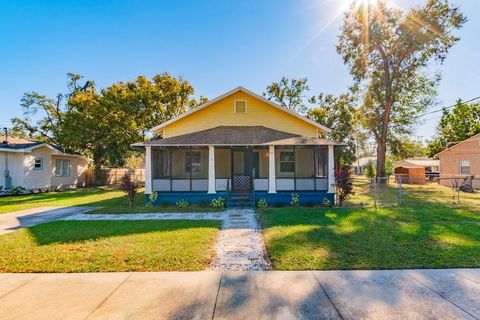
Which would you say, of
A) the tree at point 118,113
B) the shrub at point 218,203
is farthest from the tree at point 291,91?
the shrub at point 218,203

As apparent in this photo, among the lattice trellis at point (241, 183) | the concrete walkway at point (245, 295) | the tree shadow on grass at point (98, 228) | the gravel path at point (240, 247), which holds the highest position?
the lattice trellis at point (241, 183)

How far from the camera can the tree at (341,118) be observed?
28.5 meters

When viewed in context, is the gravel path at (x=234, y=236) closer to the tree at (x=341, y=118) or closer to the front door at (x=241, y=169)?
the front door at (x=241, y=169)

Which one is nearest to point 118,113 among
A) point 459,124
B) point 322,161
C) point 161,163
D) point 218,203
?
point 161,163

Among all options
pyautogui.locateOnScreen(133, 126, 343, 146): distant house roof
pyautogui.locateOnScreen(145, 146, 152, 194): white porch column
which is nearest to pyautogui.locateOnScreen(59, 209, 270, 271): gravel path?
pyautogui.locateOnScreen(145, 146, 152, 194): white porch column

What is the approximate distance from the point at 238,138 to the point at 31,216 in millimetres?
9333

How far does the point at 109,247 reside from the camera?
20.1 feet

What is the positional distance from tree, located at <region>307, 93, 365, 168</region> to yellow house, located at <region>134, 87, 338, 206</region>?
13.2m

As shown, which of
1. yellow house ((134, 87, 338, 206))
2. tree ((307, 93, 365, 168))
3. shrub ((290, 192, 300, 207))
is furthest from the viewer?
tree ((307, 93, 365, 168))

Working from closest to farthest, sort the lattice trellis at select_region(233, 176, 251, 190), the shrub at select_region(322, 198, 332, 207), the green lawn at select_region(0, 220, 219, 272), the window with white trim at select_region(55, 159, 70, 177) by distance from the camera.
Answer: the green lawn at select_region(0, 220, 219, 272), the shrub at select_region(322, 198, 332, 207), the lattice trellis at select_region(233, 176, 251, 190), the window with white trim at select_region(55, 159, 70, 177)

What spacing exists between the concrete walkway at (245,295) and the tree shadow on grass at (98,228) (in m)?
2.37

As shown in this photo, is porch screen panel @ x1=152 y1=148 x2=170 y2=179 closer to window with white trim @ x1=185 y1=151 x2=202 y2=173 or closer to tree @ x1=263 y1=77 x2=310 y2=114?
window with white trim @ x1=185 y1=151 x2=202 y2=173

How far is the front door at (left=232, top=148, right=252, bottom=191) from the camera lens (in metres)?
14.6

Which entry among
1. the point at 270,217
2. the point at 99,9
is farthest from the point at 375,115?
the point at 99,9
